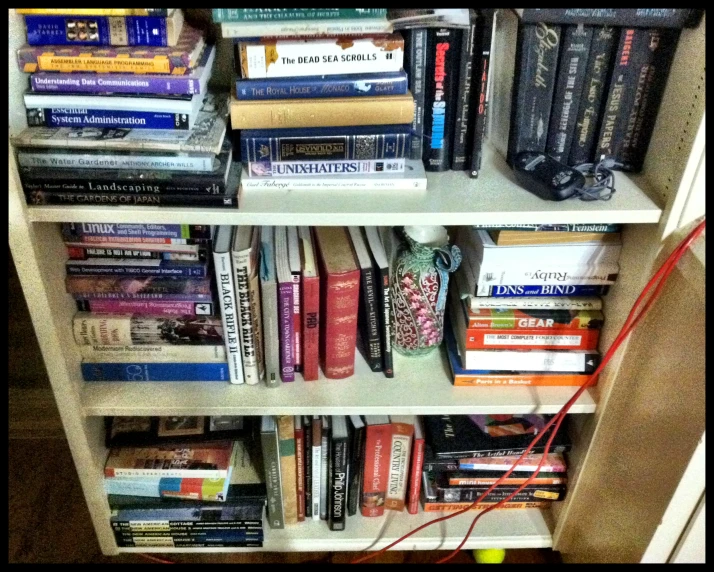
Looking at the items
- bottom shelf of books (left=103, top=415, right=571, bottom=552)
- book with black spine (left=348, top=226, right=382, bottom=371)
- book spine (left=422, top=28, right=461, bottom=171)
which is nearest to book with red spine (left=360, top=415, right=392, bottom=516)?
bottom shelf of books (left=103, top=415, right=571, bottom=552)

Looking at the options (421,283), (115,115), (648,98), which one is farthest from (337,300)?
(648,98)

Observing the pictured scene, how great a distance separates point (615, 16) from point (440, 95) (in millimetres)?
215

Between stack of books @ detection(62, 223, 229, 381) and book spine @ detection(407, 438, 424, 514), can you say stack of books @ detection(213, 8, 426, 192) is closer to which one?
stack of books @ detection(62, 223, 229, 381)

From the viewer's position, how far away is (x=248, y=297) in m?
0.90

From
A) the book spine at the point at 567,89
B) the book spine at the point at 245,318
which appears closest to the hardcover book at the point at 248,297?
the book spine at the point at 245,318

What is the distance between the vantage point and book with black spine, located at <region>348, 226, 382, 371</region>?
92 centimetres

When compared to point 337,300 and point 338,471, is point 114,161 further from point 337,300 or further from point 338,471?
point 338,471

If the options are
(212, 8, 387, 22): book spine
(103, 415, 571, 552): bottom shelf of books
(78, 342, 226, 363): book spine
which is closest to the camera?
(212, 8, 387, 22): book spine

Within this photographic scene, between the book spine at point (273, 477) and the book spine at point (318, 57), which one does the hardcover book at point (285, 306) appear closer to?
the book spine at point (273, 477)

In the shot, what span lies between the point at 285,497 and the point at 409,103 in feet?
2.32

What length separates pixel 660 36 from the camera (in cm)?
76

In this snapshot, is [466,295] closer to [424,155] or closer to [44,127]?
[424,155]

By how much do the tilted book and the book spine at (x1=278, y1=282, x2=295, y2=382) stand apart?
0.06m

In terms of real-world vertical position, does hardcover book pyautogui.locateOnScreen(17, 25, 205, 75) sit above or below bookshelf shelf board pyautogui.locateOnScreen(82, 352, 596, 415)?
above
